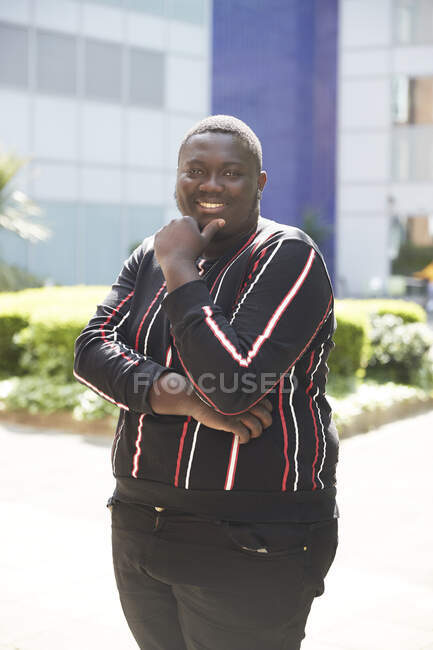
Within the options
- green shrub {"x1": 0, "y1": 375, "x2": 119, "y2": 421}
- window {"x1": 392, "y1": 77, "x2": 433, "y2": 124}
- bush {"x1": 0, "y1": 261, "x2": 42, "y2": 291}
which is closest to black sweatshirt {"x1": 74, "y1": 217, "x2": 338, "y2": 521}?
green shrub {"x1": 0, "y1": 375, "x2": 119, "y2": 421}

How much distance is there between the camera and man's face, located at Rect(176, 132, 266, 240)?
2055 millimetres

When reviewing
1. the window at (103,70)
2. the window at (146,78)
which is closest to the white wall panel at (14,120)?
the window at (103,70)

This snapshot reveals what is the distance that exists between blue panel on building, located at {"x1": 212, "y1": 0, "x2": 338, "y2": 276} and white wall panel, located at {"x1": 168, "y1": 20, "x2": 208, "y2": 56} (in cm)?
966

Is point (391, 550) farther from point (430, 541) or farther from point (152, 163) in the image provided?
point (152, 163)

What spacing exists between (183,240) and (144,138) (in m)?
22.6

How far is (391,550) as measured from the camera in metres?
5.09

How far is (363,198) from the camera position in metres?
34.0

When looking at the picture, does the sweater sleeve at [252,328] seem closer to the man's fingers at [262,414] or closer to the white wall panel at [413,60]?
the man's fingers at [262,414]

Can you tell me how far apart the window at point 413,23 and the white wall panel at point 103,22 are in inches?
521

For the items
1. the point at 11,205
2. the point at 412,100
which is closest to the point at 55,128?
the point at 11,205

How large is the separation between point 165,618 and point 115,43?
22.8m

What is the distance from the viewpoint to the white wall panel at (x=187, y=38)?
24359 millimetres

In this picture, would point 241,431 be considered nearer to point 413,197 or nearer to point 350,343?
point 350,343

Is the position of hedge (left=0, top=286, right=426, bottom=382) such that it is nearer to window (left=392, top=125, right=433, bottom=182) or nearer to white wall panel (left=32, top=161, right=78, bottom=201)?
white wall panel (left=32, top=161, right=78, bottom=201)
